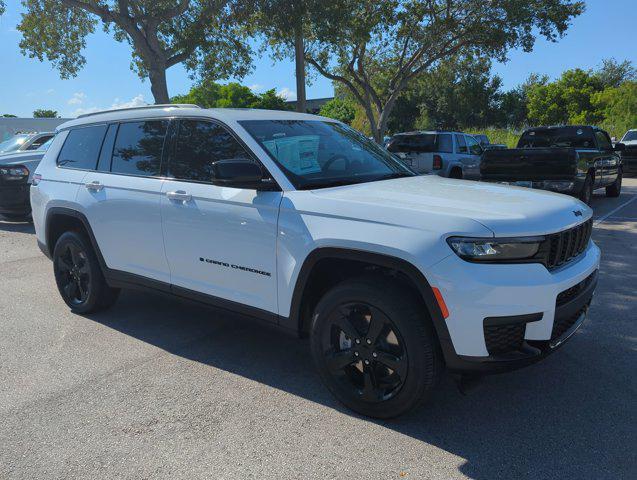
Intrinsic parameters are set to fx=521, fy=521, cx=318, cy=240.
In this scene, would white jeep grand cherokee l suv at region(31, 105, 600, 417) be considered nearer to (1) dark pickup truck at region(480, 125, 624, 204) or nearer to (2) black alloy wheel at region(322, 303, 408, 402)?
(2) black alloy wheel at region(322, 303, 408, 402)

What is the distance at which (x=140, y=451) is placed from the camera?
2.88 meters

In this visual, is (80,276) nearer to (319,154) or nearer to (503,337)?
(319,154)

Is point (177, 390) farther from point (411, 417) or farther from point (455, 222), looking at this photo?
point (455, 222)

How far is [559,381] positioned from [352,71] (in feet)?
70.0

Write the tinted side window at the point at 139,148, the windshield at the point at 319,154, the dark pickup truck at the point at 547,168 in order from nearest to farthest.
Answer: the windshield at the point at 319,154 < the tinted side window at the point at 139,148 < the dark pickup truck at the point at 547,168

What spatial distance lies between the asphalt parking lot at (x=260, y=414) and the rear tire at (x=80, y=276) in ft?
1.06

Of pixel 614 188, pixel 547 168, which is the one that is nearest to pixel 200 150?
pixel 547 168

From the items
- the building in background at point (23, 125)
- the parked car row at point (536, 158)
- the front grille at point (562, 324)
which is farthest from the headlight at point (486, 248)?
the building in background at point (23, 125)

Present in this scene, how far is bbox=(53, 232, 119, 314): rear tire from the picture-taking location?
4809 mm

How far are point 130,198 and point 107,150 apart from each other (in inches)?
29.7

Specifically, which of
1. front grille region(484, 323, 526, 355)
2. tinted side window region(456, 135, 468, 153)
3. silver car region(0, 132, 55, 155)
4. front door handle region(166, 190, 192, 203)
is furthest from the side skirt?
tinted side window region(456, 135, 468, 153)

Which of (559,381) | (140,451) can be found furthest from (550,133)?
(140,451)

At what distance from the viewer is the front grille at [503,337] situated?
267 cm

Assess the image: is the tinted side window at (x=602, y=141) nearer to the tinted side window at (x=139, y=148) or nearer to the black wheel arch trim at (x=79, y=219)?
the tinted side window at (x=139, y=148)
